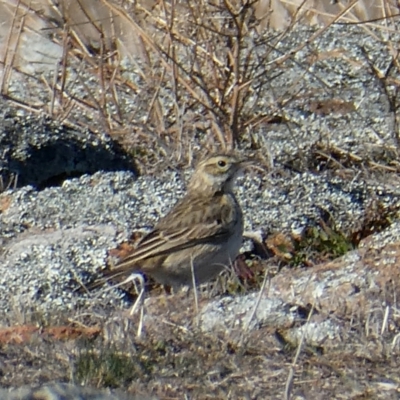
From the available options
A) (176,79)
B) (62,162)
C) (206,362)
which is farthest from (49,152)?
(206,362)

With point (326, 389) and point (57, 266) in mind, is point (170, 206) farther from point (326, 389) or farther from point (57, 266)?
point (326, 389)

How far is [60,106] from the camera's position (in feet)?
33.0

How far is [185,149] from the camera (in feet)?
30.1

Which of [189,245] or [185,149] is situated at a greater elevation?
[185,149]

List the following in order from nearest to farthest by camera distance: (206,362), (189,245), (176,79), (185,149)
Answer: (206,362), (189,245), (176,79), (185,149)

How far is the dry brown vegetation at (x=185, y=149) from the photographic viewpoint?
485 cm

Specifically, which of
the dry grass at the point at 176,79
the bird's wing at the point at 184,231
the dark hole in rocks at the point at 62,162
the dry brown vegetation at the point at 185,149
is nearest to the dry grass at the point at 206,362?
the dry brown vegetation at the point at 185,149

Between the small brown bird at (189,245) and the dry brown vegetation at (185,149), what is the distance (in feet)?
0.99

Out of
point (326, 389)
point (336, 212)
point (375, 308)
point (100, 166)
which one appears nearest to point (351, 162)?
point (336, 212)

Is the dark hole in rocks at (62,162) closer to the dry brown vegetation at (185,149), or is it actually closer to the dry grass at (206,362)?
the dry brown vegetation at (185,149)

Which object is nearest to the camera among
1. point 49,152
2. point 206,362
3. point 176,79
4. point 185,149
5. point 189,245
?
point 206,362

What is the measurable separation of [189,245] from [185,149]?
1.84 metres

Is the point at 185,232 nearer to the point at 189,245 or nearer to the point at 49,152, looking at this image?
the point at 189,245

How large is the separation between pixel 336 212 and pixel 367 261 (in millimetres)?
1460
